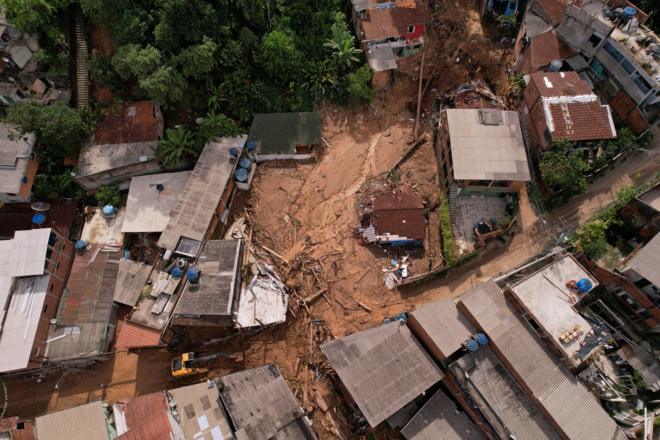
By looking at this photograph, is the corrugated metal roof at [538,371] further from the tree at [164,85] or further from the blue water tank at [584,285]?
the tree at [164,85]

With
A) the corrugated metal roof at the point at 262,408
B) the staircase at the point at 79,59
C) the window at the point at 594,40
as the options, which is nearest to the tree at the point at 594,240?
the window at the point at 594,40

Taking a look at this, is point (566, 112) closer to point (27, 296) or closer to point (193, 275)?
point (193, 275)

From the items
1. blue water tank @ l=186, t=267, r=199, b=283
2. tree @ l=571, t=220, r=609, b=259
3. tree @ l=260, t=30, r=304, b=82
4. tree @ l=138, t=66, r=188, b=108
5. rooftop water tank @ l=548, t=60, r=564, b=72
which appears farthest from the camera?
rooftop water tank @ l=548, t=60, r=564, b=72

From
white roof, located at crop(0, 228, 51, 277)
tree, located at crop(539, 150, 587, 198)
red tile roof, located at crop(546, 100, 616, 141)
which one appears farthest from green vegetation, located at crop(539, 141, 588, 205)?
white roof, located at crop(0, 228, 51, 277)

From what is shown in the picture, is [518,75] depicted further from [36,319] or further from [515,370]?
[36,319]

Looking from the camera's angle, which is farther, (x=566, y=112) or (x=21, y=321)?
(x=566, y=112)

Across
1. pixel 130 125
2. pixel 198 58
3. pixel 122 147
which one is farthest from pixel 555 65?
pixel 122 147

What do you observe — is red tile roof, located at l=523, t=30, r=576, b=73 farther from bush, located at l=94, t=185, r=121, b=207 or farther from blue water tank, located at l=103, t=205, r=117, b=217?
blue water tank, located at l=103, t=205, r=117, b=217
